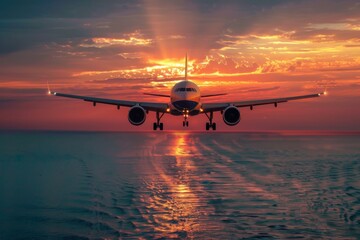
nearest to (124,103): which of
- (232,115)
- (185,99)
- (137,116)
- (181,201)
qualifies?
(137,116)

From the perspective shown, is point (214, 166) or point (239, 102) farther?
point (239, 102)

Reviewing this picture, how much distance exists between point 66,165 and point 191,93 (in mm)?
19179

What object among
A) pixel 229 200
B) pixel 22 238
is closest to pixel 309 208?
pixel 229 200

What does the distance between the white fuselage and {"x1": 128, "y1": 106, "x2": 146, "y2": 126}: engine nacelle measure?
3.79 meters

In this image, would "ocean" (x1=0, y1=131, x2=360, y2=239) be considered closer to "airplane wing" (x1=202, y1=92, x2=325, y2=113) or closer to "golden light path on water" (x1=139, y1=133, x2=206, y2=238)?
"golden light path on water" (x1=139, y1=133, x2=206, y2=238)

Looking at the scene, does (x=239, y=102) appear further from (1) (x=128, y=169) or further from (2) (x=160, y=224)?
(2) (x=160, y=224)

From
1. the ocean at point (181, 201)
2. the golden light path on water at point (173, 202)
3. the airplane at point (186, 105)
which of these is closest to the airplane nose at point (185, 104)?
the airplane at point (186, 105)

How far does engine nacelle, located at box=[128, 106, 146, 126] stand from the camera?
6575cm

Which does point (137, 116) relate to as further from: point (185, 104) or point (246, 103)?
point (246, 103)

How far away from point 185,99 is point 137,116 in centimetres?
574

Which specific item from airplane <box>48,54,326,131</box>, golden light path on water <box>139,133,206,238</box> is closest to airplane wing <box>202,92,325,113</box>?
airplane <box>48,54,326,131</box>

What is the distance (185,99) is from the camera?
65312mm

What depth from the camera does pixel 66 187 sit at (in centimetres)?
3662

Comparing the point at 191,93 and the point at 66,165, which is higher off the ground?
the point at 191,93
